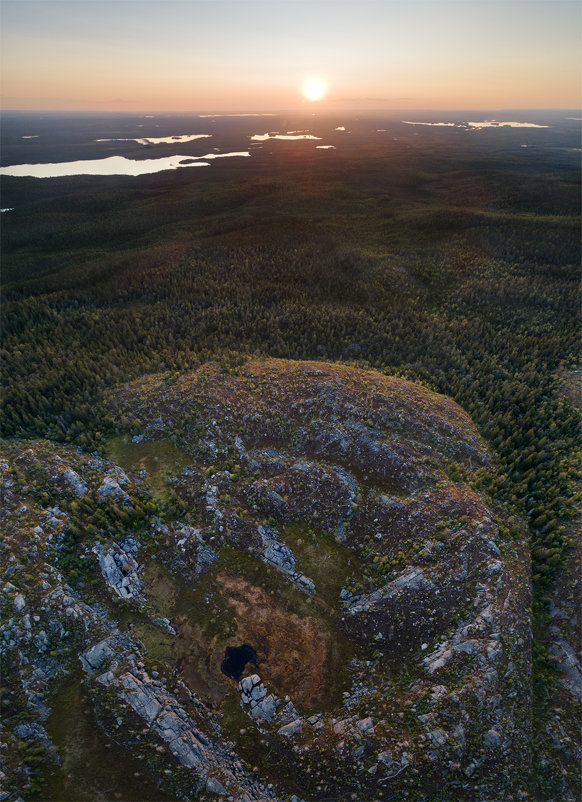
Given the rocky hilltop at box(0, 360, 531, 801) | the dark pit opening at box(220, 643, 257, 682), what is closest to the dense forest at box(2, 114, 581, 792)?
the rocky hilltop at box(0, 360, 531, 801)

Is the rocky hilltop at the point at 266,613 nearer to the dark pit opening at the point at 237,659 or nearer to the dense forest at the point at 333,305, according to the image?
the dark pit opening at the point at 237,659

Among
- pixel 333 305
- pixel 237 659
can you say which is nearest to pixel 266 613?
pixel 237 659

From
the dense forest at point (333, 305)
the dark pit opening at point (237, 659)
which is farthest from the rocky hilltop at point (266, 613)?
the dense forest at point (333, 305)

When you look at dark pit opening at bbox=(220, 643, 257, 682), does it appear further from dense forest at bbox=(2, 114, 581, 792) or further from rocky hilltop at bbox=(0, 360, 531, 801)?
dense forest at bbox=(2, 114, 581, 792)

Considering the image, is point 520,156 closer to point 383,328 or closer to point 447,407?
point 383,328

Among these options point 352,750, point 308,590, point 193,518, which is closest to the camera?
point 352,750

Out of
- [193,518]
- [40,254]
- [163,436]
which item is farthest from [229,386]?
[40,254]
